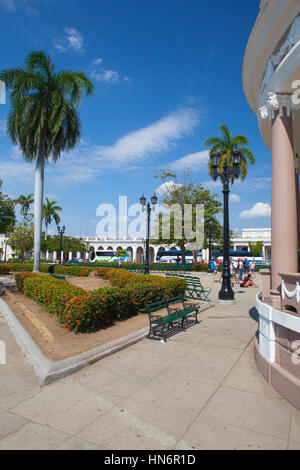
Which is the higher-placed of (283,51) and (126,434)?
(283,51)

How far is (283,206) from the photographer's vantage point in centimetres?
559

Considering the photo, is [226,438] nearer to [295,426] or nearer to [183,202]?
[295,426]

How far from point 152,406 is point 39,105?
2191 cm

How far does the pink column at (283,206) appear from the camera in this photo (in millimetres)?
5516

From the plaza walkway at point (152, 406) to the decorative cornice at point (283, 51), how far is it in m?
6.00

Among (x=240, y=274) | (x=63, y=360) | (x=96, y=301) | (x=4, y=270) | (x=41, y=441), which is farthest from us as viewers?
(x=4, y=270)

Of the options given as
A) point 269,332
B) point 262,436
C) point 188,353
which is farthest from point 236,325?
point 262,436

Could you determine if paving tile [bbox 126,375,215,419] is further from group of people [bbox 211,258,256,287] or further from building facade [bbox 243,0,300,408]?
group of people [bbox 211,258,256,287]

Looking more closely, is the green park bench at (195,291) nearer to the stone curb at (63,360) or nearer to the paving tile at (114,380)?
the stone curb at (63,360)

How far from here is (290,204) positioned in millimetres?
5535

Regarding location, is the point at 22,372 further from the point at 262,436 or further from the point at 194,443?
the point at 262,436

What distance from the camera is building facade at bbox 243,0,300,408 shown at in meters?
4.36

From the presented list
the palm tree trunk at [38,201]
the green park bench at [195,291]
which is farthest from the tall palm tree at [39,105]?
the green park bench at [195,291]

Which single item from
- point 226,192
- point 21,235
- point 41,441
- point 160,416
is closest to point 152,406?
Answer: point 160,416
